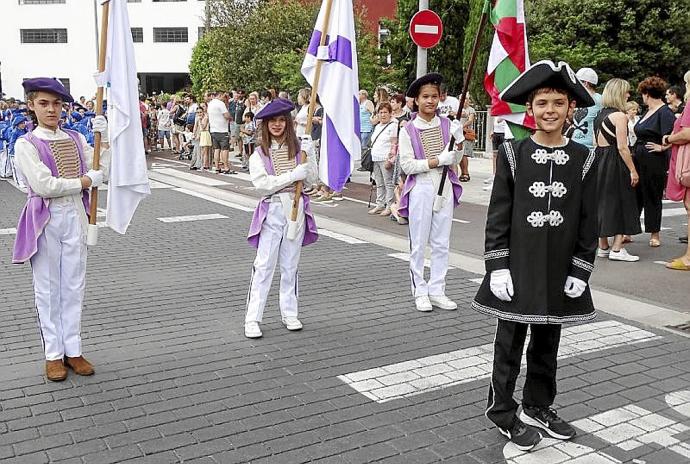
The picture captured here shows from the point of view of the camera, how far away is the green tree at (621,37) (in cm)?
2239

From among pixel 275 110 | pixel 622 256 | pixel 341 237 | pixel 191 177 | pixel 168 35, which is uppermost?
pixel 168 35

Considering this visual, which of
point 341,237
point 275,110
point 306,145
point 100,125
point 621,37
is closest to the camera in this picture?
point 100,125

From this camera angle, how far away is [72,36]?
172 ft

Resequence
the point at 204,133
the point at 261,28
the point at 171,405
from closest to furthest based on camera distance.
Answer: the point at 171,405 < the point at 204,133 < the point at 261,28

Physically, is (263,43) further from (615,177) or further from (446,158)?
(446,158)

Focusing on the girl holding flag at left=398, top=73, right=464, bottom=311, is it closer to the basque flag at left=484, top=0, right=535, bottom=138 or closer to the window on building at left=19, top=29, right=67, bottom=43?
the basque flag at left=484, top=0, right=535, bottom=138

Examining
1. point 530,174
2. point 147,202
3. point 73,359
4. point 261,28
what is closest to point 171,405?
point 73,359

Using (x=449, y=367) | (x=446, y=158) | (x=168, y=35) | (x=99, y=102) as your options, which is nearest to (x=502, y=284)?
(x=449, y=367)

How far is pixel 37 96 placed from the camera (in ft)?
16.5

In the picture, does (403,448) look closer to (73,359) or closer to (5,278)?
(73,359)

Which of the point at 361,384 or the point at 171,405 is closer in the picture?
the point at 171,405

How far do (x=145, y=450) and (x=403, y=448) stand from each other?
4.61 ft

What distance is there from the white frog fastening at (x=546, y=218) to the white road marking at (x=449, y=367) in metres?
1.55

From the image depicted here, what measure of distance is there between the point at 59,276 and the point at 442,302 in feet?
11.0
